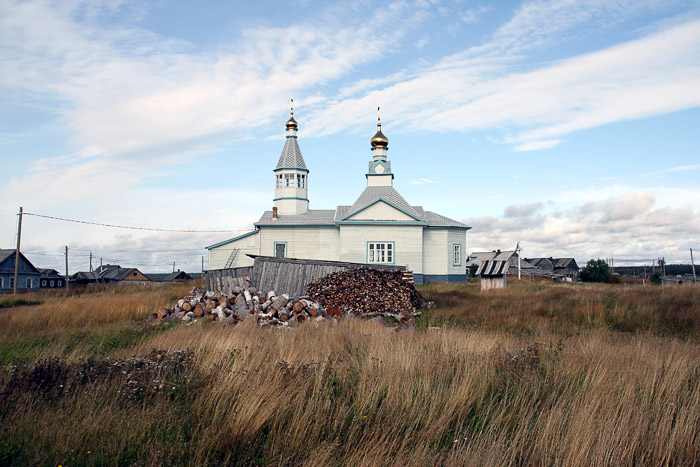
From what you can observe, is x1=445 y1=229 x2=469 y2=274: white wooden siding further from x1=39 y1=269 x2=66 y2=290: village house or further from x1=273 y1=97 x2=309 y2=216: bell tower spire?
x1=39 y1=269 x2=66 y2=290: village house

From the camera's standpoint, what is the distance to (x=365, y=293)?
16.6 metres

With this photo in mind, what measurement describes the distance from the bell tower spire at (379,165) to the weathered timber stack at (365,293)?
18.9 m

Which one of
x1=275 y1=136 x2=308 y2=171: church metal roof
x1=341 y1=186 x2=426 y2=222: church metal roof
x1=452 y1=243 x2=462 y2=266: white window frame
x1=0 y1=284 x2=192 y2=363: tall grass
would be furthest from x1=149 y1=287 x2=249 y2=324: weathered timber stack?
x1=275 y1=136 x2=308 y2=171: church metal roof

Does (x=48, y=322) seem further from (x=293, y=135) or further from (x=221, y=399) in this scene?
(x=293, y=135)

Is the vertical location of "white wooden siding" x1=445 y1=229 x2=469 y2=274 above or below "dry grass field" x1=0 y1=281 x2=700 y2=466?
above

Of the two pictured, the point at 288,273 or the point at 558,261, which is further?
the point at 558,261

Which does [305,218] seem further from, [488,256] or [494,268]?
[488,256]

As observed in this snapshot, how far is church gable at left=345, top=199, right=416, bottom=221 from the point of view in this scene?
3269 cm

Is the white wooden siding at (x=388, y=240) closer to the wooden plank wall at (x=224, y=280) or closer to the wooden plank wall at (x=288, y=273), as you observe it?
the wooden plank wall at (x=288, y=273)

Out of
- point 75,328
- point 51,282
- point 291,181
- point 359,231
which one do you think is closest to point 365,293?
point 75,328

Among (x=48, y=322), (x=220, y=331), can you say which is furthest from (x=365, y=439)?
(x=48, y=322)

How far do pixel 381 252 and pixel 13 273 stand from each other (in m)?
37.8

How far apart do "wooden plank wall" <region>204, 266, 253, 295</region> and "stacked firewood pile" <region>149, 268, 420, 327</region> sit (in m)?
0.63

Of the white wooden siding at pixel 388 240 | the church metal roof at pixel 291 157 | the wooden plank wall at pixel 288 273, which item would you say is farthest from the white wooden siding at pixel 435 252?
the wooden plank wall at pixel 288 273
